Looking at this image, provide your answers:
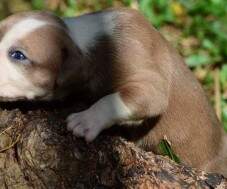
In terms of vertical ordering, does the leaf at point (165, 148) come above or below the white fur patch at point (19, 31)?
below

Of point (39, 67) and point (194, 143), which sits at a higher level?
point (39, 67)

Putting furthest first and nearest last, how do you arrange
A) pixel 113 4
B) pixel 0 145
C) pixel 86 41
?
pixel 113 4 < pixel 86 41 < pixel 0 145

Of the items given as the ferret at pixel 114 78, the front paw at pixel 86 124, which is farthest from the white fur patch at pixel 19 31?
the front paw at pixel 86 124

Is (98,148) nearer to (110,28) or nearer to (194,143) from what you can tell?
(110,28)

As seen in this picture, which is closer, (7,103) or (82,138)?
(82,138)

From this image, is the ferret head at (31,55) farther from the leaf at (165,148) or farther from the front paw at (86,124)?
the leaf at (165,148)

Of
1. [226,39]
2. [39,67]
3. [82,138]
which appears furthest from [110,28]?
[226,39]

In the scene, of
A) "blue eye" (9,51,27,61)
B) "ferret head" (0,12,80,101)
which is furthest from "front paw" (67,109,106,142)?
"blue eye" (9,51,27,61)
